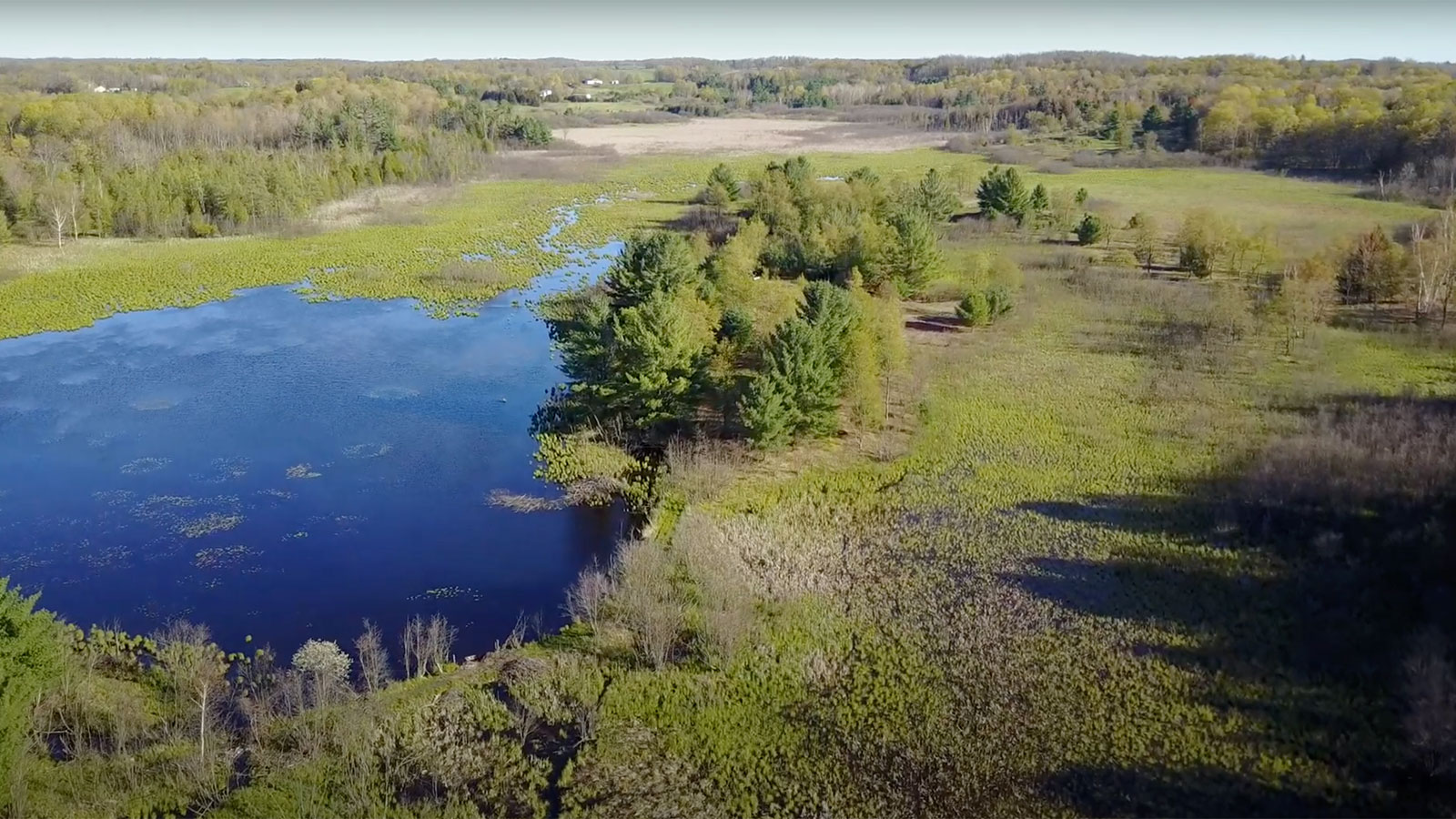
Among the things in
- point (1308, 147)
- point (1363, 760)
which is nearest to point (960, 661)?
point (1363, 760)

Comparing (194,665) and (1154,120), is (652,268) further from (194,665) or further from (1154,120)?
(1154,120)

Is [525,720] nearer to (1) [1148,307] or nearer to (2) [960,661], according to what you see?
(2) [960,661]

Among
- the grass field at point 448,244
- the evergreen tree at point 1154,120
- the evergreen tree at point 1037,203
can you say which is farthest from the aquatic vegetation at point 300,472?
the evergreen tree at point 1154,120

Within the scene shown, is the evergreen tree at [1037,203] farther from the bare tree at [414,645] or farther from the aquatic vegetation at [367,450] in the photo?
the bare tree at [414,645]

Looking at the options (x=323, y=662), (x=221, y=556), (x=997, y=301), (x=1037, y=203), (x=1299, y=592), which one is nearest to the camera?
(x=323, y=662)

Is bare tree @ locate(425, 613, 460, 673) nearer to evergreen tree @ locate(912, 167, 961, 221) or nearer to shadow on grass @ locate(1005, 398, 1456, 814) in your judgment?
shadow on grass @ locate(1005, 398, 1456, 814)

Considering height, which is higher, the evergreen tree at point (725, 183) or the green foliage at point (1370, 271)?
the evergreen tree at point (725, 183)

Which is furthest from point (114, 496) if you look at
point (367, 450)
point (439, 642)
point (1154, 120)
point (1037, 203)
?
point (1154, 120)
